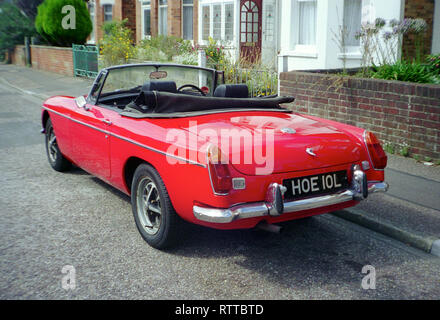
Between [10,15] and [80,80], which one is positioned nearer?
[80,80]

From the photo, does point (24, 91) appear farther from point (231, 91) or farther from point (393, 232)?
point (393, 232)

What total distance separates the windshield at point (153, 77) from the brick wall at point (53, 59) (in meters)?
16.8

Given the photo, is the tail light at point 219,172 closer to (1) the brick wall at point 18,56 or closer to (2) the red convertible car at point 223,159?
(2) the red convertible car at point 223,159

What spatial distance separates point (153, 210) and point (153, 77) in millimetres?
1905

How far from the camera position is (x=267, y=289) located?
144 inches

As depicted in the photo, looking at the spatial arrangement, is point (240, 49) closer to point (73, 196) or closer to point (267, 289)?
point (73, 196)

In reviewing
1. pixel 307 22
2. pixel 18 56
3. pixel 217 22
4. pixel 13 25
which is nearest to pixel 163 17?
pixel 217 22

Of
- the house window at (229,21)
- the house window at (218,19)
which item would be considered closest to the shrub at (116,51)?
the house window at (218,19)

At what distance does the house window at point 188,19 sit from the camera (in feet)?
73.0

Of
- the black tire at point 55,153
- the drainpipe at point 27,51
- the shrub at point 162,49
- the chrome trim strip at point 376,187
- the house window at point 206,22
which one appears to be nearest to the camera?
the chrome trim strip at point 376,187

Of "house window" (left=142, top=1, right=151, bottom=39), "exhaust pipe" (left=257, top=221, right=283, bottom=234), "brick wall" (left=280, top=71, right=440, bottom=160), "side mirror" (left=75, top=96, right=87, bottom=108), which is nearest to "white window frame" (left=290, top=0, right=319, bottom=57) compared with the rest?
"brick wall" (left=280, top=71, right=440, bottom=160)

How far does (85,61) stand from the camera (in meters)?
20.1
